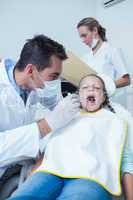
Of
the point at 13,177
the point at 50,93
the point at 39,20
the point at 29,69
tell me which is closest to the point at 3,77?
the point at 29,69

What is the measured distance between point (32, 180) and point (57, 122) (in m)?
0.28

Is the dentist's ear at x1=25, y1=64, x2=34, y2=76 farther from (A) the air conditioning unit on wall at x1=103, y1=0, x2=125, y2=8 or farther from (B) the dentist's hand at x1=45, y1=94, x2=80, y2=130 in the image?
(A) the air conditioning unit on wall at x1=103, y1=0, x2=125, y2=8

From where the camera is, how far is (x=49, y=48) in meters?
1.35

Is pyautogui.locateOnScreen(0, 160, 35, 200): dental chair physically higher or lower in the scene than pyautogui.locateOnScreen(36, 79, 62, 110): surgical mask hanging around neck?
lower

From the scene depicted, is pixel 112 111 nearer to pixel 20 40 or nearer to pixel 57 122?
pixel 57 122

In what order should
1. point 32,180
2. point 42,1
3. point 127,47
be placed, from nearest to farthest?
1. point 32,180
2. point 127,47
3. point 42,1

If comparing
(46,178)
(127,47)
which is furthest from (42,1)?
(46,178)

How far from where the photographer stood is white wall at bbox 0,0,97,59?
9.57 ft

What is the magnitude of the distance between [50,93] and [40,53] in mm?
220

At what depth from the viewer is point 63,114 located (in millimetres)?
1307

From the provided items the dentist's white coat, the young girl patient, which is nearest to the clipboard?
the young girl patient

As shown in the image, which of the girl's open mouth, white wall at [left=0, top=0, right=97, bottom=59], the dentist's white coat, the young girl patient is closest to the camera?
the young girl patient

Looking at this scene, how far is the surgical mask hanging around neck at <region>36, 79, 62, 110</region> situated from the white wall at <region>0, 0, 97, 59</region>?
5.08ft

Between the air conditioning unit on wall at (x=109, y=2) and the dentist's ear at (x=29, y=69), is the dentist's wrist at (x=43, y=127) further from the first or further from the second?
the air conditioning unit on wall at (x=109, y=2)
